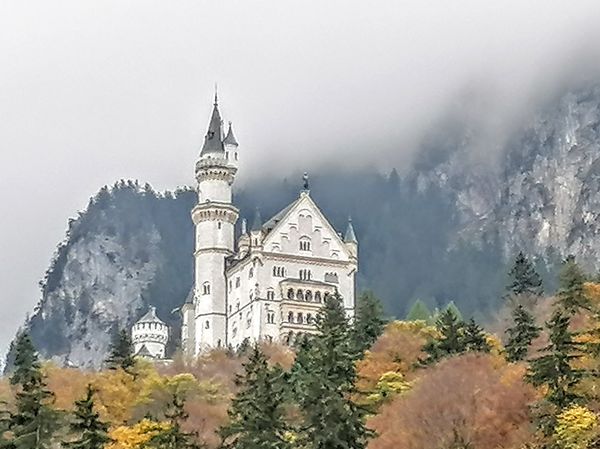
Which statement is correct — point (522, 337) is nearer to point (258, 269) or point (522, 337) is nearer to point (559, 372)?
point (559, 372)

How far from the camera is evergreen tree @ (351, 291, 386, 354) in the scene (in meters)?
77.5

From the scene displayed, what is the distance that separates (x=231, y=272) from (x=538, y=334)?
6143cm

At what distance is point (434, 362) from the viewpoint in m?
64.2

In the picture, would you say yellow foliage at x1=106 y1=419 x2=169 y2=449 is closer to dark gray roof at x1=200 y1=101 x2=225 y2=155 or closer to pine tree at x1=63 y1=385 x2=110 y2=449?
pine tree at x1=63 y1=385 x2=110 y2=449

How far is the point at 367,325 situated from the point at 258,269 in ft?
133

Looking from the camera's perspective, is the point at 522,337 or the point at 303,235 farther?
the point at 303,235

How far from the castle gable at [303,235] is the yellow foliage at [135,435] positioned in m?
66.5

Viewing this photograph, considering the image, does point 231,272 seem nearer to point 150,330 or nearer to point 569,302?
point 150,330

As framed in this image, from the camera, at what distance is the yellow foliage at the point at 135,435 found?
175ft

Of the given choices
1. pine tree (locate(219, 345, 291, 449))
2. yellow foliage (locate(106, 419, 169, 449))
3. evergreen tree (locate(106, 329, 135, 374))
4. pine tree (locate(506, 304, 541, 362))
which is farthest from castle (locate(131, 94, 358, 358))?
pine tree (locate(219, 345, 291, 449))

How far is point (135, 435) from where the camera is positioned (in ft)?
180

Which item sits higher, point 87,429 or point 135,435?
point 135,435

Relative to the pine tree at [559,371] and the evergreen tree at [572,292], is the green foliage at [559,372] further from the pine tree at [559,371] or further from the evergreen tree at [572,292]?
the evergreen tree at [572,292]

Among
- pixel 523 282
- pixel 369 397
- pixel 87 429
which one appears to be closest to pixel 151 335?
pixel 523 282
